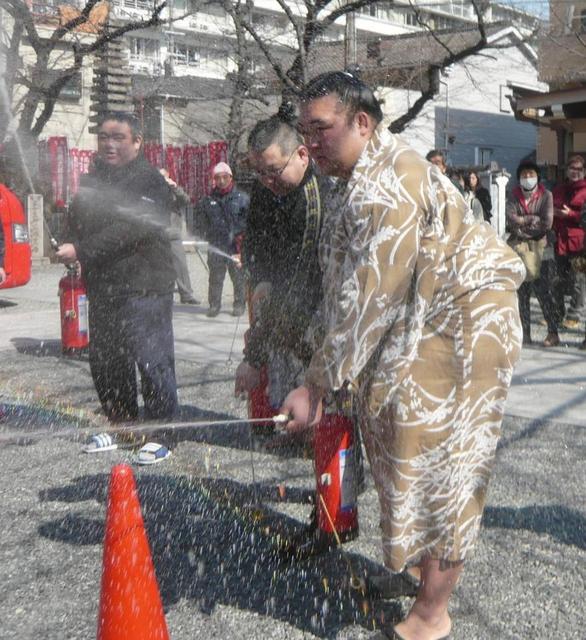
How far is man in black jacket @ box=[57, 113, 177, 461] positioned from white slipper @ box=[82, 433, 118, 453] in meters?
0.31

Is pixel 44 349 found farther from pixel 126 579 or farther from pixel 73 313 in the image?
pixel 126 579

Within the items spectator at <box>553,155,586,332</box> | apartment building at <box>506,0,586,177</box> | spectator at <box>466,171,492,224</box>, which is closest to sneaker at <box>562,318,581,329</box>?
spectator at <box>553,155,586,332</box>

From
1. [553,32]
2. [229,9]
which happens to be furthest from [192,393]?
[553,32]

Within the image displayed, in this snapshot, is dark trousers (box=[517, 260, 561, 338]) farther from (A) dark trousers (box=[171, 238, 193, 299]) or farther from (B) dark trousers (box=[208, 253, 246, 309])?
(A) dark trousers (box=[171, 238, 193, 299])

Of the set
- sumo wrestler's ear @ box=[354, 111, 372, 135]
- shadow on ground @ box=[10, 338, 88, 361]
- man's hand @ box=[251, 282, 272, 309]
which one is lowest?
shadow on ground @ box=[10, 338, 88, 361]

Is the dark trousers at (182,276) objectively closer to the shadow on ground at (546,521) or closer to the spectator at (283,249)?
the spectator at (283,249)

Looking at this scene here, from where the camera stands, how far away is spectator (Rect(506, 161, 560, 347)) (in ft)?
25.6

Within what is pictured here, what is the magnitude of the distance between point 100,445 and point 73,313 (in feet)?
10.1

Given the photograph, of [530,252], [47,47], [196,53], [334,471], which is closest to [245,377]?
[334,471]

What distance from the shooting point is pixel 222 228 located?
33.0 feet

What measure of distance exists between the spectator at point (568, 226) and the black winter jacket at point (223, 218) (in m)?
3.47

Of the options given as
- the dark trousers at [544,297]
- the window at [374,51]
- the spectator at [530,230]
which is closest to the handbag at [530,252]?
the spectator at [530,230]

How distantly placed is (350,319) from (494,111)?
1370 inches

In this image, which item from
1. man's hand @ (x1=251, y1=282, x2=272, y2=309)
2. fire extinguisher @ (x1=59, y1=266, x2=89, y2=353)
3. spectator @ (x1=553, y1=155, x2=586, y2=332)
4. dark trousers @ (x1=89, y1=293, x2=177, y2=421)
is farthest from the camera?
spectator @ (x1=553, y1=155, x2=586, y2=332)
